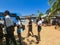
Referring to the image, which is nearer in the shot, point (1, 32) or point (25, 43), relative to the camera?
point (1, 32)

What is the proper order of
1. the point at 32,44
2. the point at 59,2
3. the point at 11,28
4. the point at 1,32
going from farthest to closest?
1. the point at 59,2
2. the point at 32,44
3. the point at 1,32
4. the point at 11,28

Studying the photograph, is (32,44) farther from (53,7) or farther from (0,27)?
(53,7)

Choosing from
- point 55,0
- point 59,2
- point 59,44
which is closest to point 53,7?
point 55,0

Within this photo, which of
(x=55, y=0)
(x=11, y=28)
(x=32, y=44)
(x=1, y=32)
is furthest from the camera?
(x=55, y=0)

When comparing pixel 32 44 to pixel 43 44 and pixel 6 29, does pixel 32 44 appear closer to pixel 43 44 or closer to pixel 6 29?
pixel 43 44

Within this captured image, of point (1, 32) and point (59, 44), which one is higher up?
point (1, 32)

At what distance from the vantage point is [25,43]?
39.4ft

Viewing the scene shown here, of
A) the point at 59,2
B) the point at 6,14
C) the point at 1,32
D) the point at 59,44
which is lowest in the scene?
the point at 59,44

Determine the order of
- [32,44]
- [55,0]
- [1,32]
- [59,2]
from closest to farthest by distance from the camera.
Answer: [1,32], [32,44], [59,2], [55,0]

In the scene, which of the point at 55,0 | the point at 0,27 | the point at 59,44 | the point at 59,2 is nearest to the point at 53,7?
the point at 55,0

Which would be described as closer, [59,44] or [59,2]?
[59,44]

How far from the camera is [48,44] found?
467 inches

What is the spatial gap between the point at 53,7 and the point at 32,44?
30.1ft

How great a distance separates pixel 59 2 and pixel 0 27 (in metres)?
9.53
